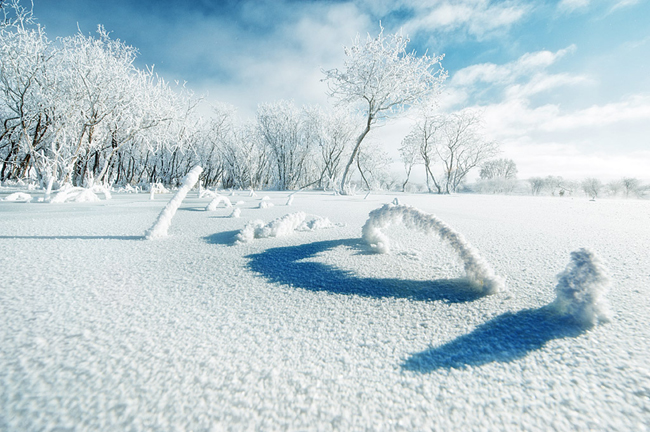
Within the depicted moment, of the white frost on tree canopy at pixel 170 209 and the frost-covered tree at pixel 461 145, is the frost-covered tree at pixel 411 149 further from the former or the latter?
the white frost on tree canopy at pixel 170 209

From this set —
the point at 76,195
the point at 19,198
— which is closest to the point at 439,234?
the point at 76,195

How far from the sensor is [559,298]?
0.70 metres

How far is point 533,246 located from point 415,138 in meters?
21.2

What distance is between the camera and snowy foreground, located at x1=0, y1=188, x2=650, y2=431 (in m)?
0.41

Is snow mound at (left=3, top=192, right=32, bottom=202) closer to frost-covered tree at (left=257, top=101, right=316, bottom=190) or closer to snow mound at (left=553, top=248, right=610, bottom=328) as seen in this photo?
snow mound at (left=553, top=248, right=610, bottom=328)

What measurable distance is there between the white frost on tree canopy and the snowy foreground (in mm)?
358

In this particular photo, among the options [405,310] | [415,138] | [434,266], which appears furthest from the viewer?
[415,138]

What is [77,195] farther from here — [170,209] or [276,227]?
[276,227]

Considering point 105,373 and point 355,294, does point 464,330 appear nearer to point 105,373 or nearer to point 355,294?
point 355,294

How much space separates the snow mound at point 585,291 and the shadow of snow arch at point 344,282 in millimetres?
211

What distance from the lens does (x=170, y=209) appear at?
1463mm

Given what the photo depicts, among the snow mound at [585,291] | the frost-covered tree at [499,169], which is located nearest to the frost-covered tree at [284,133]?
the snow mound at [585,291]

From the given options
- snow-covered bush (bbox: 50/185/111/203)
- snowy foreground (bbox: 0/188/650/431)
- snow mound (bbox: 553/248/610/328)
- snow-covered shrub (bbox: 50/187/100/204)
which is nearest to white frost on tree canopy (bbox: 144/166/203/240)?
snowy foreground (bbox: 0/188/650/431)

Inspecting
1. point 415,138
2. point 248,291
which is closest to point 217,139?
point 415,138
